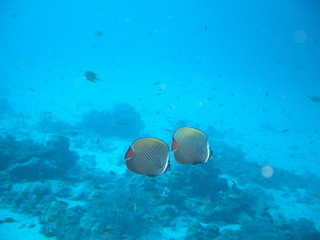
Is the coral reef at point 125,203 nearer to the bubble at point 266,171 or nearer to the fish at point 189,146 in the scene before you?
the bubble at point 266,171

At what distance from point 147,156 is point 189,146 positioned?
50 centimetres

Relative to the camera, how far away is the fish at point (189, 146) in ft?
7.13

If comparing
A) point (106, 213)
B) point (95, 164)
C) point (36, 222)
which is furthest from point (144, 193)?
point (95, 164)

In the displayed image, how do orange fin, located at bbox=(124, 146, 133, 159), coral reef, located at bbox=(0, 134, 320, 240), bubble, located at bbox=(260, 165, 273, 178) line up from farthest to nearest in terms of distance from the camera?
bubble, located at bbox=(260, 165, 273, 178) → coral reef, located at bbox=(0, 134, 320, 240) → orange fin, located at bbox=(124, 146, 133, 159)

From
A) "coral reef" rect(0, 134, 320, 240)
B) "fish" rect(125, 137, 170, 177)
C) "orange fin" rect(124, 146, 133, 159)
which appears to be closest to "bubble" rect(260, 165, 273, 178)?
"coral reef" rect(0, 134, 320, 240)

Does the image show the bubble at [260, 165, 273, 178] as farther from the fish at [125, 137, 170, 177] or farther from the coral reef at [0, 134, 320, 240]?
the fish at [125, 137, 170, 177]

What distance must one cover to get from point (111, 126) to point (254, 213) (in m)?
14.3

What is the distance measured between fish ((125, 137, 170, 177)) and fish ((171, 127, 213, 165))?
227 millimetres

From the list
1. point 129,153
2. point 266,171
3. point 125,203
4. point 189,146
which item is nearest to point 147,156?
point 129,153

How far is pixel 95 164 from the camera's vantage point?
528 inches

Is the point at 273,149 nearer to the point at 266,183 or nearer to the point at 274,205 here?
the point at 266,183

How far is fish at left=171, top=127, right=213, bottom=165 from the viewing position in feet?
7.13

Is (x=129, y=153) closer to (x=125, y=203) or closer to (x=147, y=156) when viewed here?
(x=147, y=156)

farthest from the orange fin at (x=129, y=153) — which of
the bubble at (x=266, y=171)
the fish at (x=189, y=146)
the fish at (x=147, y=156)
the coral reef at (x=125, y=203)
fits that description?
the bubble at (x=266, y=171)
